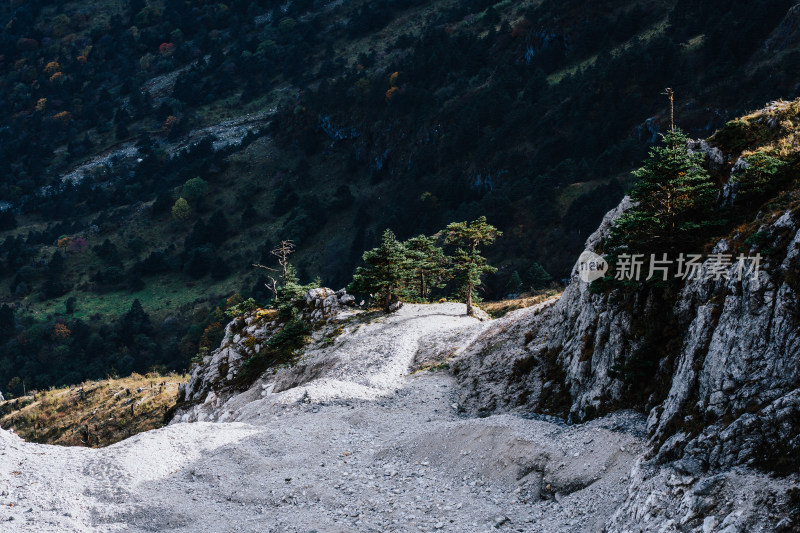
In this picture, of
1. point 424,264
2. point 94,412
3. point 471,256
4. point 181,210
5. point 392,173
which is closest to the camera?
point 471,256

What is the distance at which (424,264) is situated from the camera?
184 feet

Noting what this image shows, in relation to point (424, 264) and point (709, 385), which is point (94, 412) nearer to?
point (424, 264)

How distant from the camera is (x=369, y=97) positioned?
557ft

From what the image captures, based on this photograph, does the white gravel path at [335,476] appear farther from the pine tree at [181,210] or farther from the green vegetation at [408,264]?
the pine tree at [181,210]

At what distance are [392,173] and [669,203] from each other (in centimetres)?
13196

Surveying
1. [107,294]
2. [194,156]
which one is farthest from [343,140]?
[107,294]

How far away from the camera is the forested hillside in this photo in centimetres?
10325

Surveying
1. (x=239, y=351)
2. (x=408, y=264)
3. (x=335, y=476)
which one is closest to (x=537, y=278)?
(x=408, y=264)

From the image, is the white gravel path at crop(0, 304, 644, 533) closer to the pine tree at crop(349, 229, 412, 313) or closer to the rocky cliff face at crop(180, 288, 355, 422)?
the rocky cliff face at crop(180, 288, 355, 422)

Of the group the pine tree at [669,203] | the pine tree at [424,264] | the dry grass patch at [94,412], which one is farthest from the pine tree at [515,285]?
the pine tree at [669,203]

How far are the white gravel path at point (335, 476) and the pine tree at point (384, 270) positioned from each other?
19.6 m

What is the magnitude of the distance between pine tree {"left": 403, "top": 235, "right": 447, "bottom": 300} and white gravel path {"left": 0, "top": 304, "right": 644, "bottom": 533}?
2431cm

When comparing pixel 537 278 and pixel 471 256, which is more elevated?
pixel 471 256

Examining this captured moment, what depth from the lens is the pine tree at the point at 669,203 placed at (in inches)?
922
